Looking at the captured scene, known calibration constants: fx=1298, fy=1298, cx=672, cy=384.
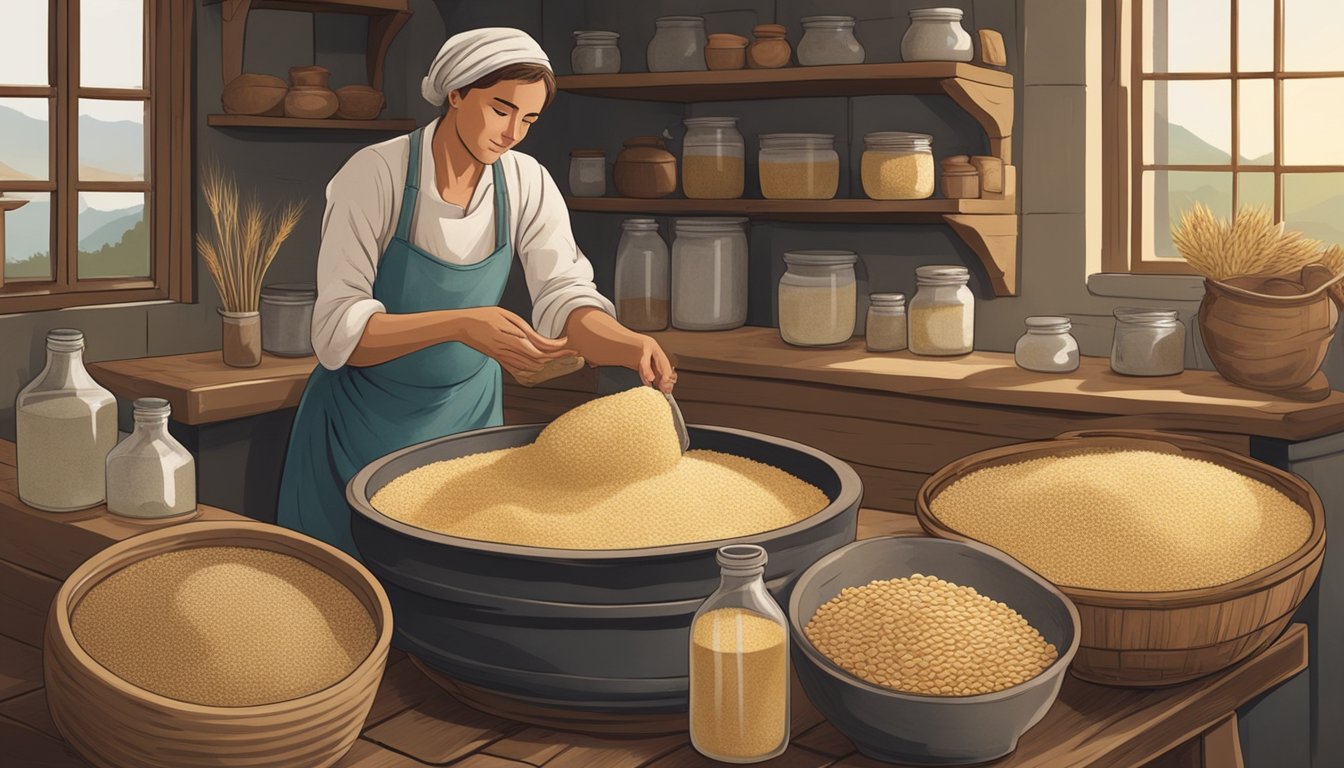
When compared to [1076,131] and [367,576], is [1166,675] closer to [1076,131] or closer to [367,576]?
[367,576]

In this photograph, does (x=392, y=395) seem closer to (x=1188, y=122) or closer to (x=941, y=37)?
(x=941, y=37)

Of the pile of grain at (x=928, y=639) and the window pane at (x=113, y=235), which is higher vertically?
the window pane at (x=113, y=235)

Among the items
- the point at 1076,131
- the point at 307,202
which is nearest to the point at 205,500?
the point at 307,202

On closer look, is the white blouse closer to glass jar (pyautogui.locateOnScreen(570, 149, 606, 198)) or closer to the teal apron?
the teal apron

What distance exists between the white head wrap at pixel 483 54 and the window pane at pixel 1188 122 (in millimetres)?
1636

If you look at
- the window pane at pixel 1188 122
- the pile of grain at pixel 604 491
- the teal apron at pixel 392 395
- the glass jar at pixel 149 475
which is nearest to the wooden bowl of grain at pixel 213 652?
the pile of grain at pixel 604 491

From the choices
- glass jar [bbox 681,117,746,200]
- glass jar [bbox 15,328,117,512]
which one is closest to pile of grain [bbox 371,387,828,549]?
glass jar [bbox 15,328,117,512]

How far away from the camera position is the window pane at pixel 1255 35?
2.68 meters

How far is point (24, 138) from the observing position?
104 inches

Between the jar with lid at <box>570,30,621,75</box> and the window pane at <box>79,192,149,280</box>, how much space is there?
3.46ft

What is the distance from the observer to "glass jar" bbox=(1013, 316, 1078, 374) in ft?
8.39

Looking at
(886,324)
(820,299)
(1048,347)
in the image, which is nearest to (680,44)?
(820,299)

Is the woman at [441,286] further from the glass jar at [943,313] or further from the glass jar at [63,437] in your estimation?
the glass jar at [943,313]

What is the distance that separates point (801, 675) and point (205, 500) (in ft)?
6.69
